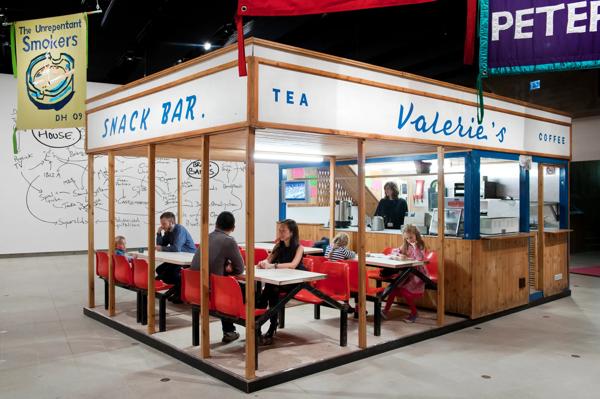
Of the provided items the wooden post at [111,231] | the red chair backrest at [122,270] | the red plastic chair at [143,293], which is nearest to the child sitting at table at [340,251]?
the red plastic chair at [143,293]

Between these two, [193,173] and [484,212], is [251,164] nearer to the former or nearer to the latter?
[484,212]

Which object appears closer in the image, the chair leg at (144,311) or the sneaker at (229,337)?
the sneaker at (229,337)

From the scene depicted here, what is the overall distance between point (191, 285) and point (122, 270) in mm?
1627

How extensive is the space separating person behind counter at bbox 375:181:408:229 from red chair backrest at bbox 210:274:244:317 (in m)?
4.00

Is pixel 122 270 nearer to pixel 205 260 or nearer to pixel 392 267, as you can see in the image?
pixel 205 260

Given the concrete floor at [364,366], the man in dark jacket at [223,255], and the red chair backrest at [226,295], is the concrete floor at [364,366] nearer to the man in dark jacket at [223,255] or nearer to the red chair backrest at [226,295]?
the red chair backrest at [226,295]

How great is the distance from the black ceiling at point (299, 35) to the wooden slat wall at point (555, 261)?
4140 mm

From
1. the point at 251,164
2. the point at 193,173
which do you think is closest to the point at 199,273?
the point at 251,164

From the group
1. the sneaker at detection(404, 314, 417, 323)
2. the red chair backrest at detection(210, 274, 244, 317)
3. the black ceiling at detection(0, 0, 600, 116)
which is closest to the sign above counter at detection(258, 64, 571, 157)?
the red chair backrest at detection(210, 274, 244, 317)

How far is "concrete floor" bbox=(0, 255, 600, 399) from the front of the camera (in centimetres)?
398

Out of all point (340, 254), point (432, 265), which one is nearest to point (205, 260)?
point (340, 254)

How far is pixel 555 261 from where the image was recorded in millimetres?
7695

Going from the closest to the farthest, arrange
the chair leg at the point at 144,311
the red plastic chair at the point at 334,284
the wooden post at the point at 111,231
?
1. the red plastic chair at the point at 334,284
2. the chair leg at the point at 144,311
3. the wooden post at the point at 111,231

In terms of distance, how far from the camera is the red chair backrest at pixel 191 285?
4.77 metres
